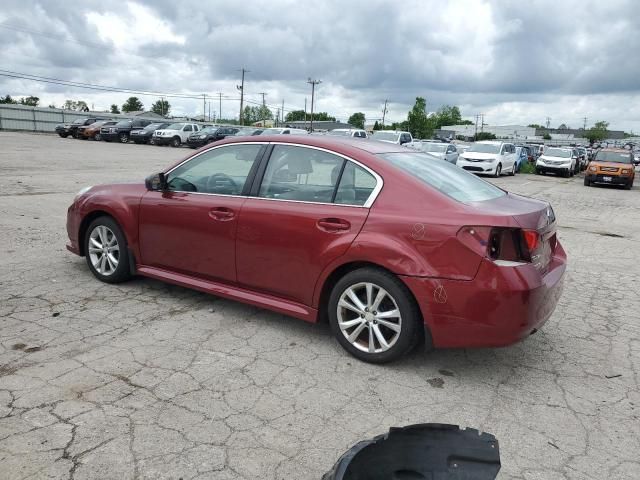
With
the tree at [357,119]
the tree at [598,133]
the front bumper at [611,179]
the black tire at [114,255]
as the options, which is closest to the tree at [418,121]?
the tree at [357,119]

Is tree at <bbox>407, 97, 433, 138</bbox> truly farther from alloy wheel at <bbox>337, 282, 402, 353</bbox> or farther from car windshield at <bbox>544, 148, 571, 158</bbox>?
alloy wheel at <bbox>337, 282, 402, 353</bbox>

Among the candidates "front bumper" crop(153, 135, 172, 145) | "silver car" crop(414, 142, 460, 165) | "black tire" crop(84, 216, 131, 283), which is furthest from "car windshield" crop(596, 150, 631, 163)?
"front bumper" crop(153, 135, 172, 145)

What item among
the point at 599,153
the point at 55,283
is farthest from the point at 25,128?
the point at 55,283

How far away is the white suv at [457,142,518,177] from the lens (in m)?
24.3

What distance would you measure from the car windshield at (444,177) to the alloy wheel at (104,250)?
109 inches

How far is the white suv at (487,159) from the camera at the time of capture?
24297mm

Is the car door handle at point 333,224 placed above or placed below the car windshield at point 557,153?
above

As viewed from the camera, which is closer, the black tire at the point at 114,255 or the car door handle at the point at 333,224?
the car door handle at the point at 333,224

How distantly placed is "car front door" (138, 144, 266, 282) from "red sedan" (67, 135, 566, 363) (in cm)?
1

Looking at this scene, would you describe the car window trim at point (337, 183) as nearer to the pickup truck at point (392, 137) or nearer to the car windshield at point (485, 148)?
the car windshield at point (485, 148)

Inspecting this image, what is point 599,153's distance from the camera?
24.6 m

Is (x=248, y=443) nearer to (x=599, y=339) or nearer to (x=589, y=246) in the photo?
(x=599, y=339)

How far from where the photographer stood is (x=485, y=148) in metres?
25.5

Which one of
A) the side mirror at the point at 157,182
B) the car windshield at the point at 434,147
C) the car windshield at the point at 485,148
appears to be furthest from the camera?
the car windshield at the point at 434,147
